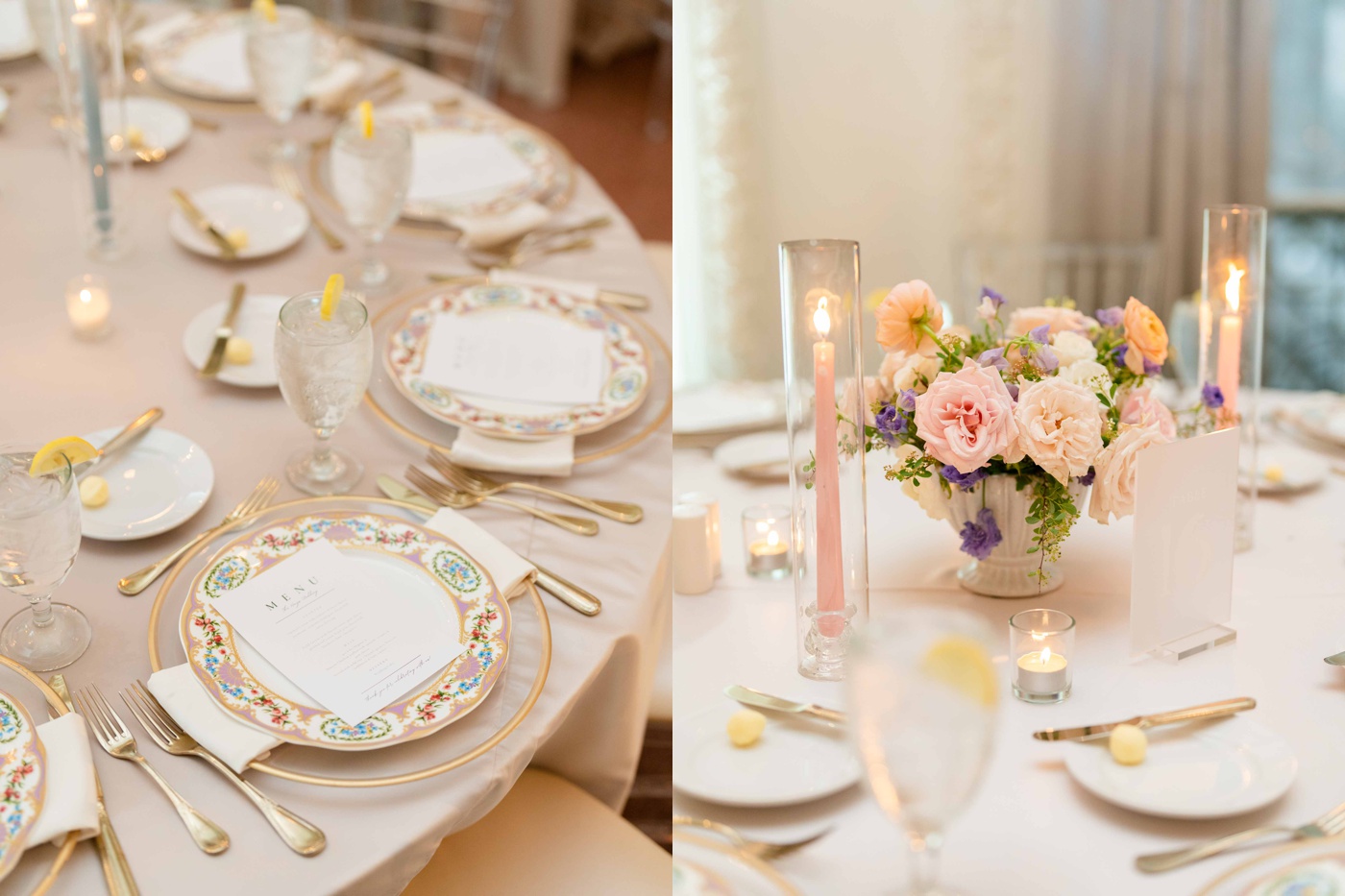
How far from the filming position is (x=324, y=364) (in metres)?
1.15

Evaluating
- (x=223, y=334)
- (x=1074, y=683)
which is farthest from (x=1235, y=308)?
(x=223, y=334)

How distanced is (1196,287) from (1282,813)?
8.80ft

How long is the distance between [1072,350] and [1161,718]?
1.09 ft

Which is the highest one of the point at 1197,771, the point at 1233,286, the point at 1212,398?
the point at 1233,286

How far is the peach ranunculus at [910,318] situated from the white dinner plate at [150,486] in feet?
2.13

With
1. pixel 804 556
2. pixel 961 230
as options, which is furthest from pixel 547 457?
pixel 961 230

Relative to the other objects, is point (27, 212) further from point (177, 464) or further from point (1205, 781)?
point (1205, 781)

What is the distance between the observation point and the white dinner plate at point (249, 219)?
1602 millimetres

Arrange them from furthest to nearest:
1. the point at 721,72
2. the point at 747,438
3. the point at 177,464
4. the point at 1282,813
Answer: the point at 721,72, the point at 747,438, the point at 177,464, the point at 1282,813

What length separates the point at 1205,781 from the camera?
0.89 m

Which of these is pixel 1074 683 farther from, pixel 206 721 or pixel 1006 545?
pixel 206 721

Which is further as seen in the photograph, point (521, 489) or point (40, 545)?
point (521, 489)

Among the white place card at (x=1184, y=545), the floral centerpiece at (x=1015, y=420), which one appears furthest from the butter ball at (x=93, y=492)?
the white place card at (x=1184, y=545)

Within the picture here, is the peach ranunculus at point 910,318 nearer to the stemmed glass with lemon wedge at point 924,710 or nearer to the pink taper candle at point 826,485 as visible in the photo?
the pink taper candle at point 826,485
